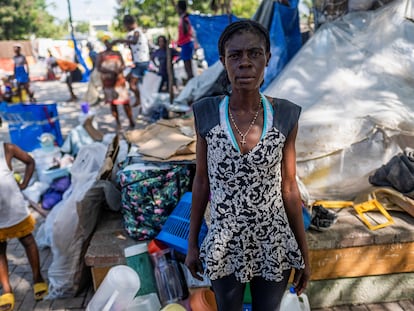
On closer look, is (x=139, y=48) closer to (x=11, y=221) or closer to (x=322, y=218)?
(x=11, y=221)

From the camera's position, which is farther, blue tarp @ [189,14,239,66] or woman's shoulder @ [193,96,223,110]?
blue tarp @ [189,14,239,66]

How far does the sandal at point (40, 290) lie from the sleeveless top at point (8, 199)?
1.86ft

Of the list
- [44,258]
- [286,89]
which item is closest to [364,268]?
[286,89]

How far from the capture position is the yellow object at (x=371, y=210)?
244 cm

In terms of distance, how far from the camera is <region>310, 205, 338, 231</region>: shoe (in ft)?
7.98

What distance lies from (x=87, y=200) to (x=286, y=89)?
2129 mm

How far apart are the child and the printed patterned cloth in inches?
32.1

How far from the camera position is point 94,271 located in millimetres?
2500

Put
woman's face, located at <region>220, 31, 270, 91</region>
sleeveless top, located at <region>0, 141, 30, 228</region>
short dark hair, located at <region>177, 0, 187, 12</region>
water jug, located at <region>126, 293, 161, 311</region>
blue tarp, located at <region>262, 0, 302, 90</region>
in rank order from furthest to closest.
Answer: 1. short dark hair, located at <region>177, 0, 187, 12</region>
2. blue tarp, located at <region>262, 0, 302, 90</region>
3. sleeveless top, located at <region>0, 141, 30, 228</region>
4. water jug, located at <region>126, 293, 161, 311</region>
5. woman's face, located at <region>220, 31, 270, 91</region>

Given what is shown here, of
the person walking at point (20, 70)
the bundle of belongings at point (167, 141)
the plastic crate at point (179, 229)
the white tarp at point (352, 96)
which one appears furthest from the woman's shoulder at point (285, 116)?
the person walking at point (20, 70)

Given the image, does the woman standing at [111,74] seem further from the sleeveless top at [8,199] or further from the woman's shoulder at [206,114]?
the woman's shoulder at [206,114]

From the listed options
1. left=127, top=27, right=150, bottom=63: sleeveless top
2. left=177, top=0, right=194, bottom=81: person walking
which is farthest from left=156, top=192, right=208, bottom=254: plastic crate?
left=127, top=27, right=150, bottom=63: sleeveless top

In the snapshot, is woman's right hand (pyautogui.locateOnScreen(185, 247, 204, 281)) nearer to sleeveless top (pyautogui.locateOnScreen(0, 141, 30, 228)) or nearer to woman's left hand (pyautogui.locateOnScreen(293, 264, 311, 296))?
woman's left hand (pyautogui.locateOnScreen(293, 264, 311, 296))

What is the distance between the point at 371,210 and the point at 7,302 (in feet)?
9.52
